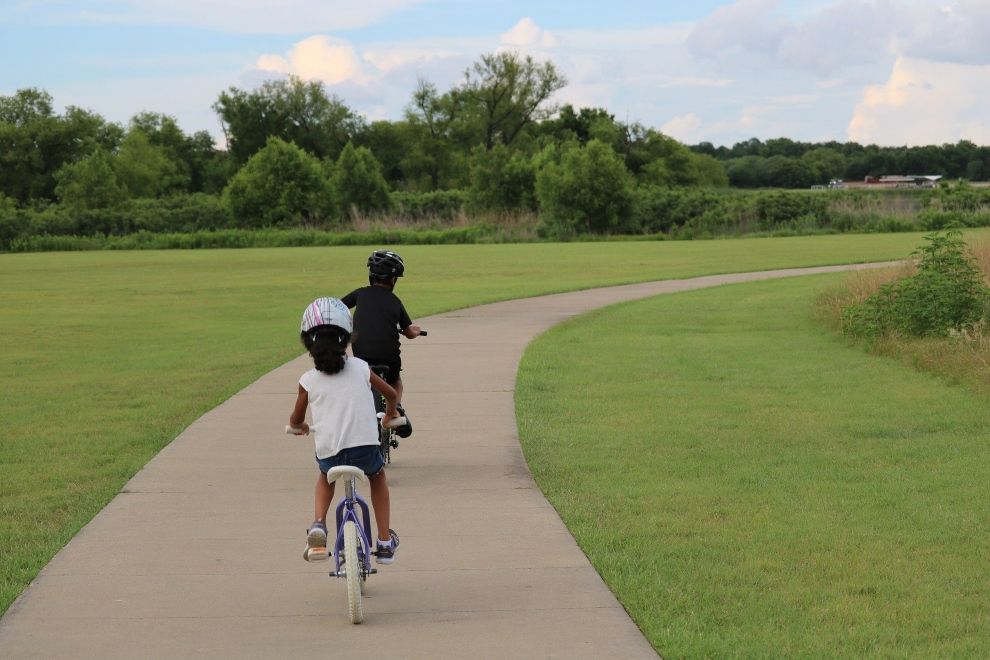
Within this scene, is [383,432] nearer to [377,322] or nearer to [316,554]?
[377,322]

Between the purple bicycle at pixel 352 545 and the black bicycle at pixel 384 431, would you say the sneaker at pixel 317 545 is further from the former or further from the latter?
the black bicycle at pixel 384 431

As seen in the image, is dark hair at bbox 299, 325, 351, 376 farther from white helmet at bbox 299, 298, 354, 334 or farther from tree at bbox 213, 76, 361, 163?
tree at bbox 213, 76, 361, 163

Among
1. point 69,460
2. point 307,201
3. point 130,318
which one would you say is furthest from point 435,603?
point 307,201

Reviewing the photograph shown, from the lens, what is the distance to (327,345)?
20.6 ft

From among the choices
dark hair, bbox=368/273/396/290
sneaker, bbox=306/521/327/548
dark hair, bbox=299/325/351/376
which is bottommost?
sneaker, bbox=306/521/327/548

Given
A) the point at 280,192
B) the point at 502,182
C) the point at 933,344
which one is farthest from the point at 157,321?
the point at 502,182

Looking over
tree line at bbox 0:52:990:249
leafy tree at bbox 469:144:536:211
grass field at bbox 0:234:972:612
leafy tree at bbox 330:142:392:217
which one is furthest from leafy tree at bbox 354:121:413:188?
grass field at bbox 0:234:972:612

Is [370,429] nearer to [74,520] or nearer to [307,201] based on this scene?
[74,520]

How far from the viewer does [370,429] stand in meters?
6.39

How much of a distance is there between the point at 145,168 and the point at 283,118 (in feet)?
45.5

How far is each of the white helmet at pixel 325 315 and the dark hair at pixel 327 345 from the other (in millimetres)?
25

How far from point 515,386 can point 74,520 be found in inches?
262

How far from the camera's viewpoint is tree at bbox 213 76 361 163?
400 feet

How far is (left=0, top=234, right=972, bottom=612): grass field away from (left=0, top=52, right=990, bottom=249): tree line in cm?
1299
